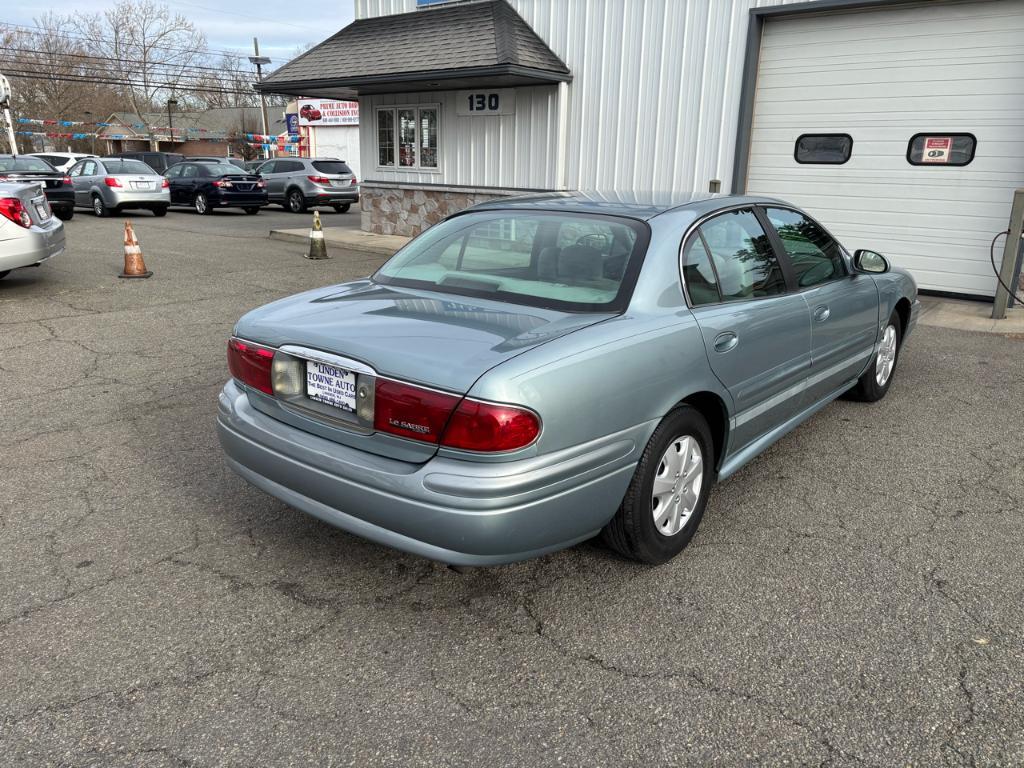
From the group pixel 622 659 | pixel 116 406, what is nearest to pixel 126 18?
pixel 116 406

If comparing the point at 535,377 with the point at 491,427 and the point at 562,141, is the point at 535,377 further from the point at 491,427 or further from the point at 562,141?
the point at 562,141

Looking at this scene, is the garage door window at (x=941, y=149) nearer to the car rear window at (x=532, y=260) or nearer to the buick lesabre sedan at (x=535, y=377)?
the buick lesabre sedan at (x=535, y=377)

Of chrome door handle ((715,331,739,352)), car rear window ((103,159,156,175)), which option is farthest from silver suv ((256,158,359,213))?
chrome door handle ((715,331,739,352))

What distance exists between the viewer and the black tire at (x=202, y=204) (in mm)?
21141

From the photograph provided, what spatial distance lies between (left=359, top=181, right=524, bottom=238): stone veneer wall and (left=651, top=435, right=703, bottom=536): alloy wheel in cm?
1105

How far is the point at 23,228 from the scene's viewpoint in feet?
26.7

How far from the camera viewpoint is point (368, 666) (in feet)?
8.46

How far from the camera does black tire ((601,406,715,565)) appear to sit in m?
2.90

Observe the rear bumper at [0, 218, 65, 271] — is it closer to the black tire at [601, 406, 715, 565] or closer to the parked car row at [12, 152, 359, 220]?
the black tire at [601, 406, 715, 565]

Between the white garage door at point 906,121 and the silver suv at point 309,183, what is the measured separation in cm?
1474

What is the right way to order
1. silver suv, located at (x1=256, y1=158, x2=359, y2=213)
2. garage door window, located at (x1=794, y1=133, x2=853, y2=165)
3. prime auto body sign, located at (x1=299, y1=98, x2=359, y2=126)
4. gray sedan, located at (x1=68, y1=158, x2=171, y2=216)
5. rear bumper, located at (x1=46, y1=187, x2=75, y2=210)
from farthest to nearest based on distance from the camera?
prime auto body sign, located at (x1=299, y1=98, x2=359, y2=126) → silver suv, located at (x1=256, y1=158, x2=359, y2=213) → gray sedan, located at (x1=68, y1=158, x2=171, y2=216) → rear bumper, located at (x1=46, y1=187, x2=75, y2=210) → garage door window, located at (x1=794, y1=133, x2=853, y2=165)

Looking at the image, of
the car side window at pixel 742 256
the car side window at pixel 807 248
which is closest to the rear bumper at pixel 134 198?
the car side window at pixel 807 248

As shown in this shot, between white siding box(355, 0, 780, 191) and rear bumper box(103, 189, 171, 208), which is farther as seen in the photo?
rear bumper box(103, 189, 171, 208)

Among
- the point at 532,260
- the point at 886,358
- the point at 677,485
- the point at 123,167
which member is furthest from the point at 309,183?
the point at 677,485
